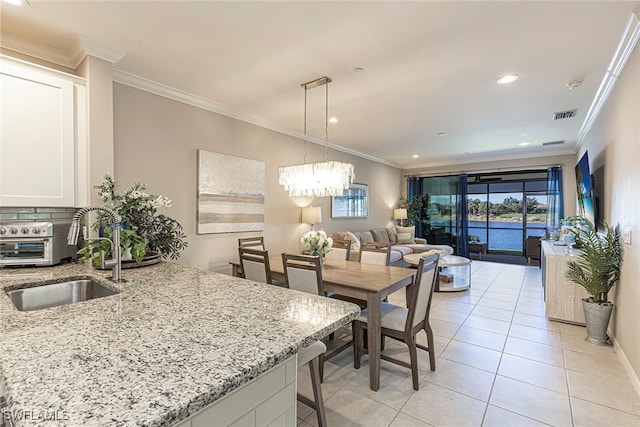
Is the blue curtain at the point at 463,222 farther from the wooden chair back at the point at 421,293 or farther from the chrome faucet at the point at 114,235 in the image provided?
the chrome faucet at the point at 114,235

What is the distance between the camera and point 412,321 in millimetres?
2256

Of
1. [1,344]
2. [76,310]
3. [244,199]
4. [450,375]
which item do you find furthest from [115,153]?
[450,375]

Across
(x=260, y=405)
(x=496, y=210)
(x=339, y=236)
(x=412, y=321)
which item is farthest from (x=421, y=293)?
(x=496, y=210)

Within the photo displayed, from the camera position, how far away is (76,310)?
4.21 feet

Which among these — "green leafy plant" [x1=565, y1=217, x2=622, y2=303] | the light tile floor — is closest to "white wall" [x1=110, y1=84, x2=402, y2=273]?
the light tile floor

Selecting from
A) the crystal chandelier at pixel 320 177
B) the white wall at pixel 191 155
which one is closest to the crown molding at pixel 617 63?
the crystal chandelier at pixel 320 177

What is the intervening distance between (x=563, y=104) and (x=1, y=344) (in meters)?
5.29

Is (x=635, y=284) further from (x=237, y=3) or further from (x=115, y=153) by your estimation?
(x=115, y=153)

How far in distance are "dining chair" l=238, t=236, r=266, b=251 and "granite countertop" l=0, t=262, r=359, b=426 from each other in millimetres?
2287

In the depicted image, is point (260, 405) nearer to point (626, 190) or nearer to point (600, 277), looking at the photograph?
point (626, 190)

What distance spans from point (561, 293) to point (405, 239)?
4.05 metres

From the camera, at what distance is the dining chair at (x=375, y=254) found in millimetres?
3372

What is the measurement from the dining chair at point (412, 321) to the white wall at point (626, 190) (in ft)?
4.83

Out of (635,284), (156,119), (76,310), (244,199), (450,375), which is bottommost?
(450,375)
